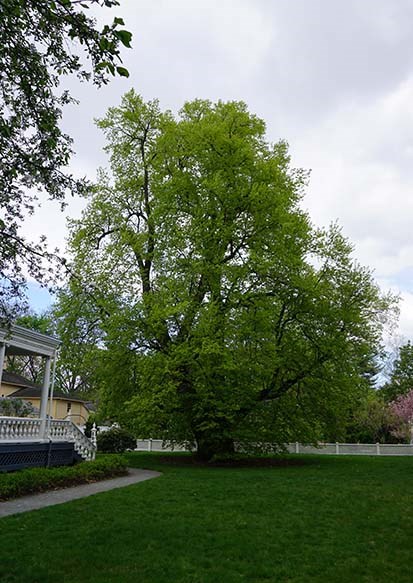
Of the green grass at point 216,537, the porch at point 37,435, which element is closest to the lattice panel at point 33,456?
the porch at point 37,435

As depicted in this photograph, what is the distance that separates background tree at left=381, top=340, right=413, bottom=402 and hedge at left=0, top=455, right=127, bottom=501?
31.1 metres

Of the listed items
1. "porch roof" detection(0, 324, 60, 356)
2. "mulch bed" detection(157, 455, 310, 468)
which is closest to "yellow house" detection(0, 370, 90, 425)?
"mulch bed" detection(157, 455, 310, 468)

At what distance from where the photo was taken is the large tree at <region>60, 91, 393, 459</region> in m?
17.4

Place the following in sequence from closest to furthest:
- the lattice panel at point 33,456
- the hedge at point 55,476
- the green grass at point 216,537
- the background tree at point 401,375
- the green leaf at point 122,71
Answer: the green leaf at point 122,71
the green grass at point 216,537
the hedge at point 55,476
the lattice panel at point 33,456
the background tree at point 401,375

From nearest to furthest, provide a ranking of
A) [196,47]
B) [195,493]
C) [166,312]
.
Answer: [196,47]
[195,493]
[166,312]

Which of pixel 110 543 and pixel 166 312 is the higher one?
pixel 166 312

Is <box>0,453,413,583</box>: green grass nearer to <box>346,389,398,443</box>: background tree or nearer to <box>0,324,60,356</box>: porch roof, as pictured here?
<box>0,324,60,356</box>: porch roof

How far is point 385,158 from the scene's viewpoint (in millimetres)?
15461

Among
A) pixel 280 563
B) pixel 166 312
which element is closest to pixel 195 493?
pixel 280 563

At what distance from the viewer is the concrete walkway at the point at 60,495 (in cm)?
905

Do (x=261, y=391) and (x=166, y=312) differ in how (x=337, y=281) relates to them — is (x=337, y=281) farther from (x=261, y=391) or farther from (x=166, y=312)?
(x=166, y=312)

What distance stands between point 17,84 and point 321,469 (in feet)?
51.1

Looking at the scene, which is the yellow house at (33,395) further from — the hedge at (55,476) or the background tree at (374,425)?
the background tree at (374,425)

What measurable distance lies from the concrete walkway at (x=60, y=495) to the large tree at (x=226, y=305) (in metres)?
3.49
